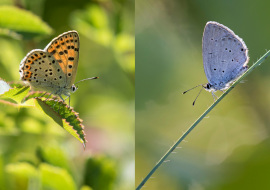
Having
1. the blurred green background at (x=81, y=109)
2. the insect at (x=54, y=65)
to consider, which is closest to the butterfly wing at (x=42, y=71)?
the insect at (x=54, y=65)

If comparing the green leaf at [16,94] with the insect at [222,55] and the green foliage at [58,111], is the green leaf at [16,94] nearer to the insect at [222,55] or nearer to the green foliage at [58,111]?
the green foliage at [58,111]

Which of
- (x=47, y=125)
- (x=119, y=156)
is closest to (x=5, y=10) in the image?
(x=47, y=125)

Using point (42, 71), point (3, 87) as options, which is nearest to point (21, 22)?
point (42, 71)

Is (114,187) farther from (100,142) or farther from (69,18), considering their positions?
(69,18)

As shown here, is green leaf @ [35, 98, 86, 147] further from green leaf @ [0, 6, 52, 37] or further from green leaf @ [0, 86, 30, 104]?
green leaf @ [0, 6, 52, 37]

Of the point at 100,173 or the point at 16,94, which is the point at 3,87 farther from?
the point at 100,173
